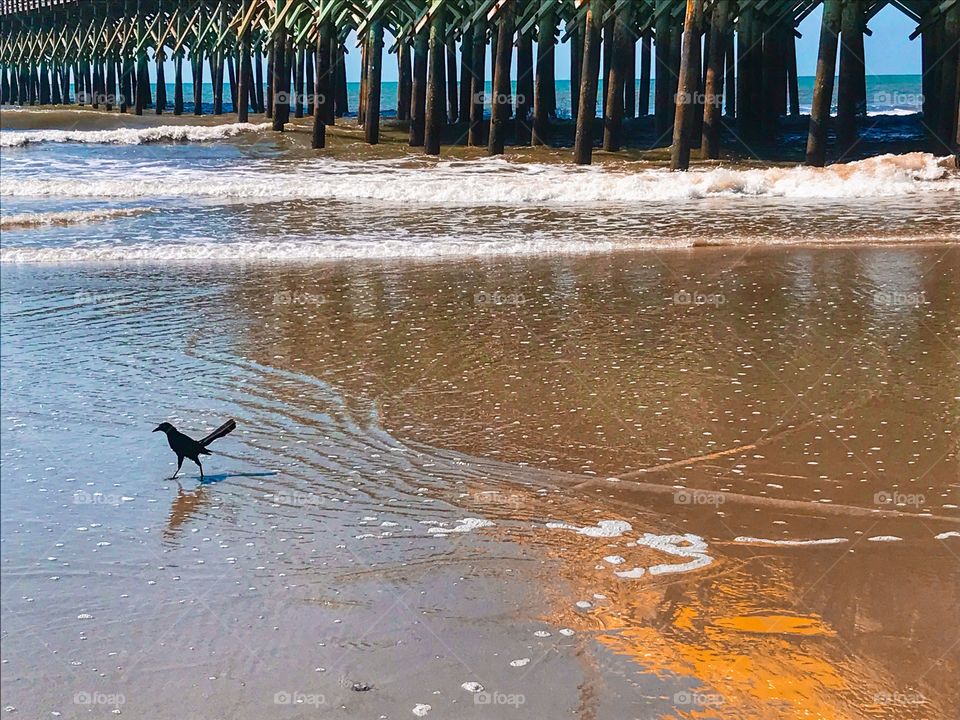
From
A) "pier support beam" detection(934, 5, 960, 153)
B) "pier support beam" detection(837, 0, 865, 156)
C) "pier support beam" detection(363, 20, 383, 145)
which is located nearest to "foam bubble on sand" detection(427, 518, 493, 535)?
"pier support beam" detection(837, 0, 865, 156)

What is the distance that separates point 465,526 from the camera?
12.7 feet

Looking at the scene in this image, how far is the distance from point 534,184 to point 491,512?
12.1 m

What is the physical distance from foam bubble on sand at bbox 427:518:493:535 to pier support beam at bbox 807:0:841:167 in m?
13.8

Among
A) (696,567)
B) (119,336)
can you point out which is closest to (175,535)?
(696,567)

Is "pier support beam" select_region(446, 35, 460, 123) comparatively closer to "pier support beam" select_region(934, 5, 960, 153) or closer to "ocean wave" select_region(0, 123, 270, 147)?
"ocean wave" select_region(0, 123, 270, 147)

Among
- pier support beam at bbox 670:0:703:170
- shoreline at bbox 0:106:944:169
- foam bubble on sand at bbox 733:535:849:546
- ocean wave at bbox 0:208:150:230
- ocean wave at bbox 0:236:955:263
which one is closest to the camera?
foam bubble on sand at bbox 733:535:849:546

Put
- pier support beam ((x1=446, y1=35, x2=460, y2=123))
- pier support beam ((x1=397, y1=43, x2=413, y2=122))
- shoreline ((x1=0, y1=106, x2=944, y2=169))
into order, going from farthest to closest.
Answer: pier support beam ((x1=446, y1=35, x2=460, y2=123)) < pier support beam ((x1=397, y1=43, x2=413, y2=122)) < shoreline ((x1=0, y1=106, x2=944, y2=169))

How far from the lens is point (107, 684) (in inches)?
112

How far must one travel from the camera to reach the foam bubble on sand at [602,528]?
150 inches

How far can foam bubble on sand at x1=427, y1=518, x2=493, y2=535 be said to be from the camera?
3.83 meters

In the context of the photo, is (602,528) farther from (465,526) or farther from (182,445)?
(182,445)

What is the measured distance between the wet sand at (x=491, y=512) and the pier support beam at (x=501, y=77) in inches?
480

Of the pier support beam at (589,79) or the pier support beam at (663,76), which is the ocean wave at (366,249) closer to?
the pier support beam at (589,79)

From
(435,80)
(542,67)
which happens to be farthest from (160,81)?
(435,80)
